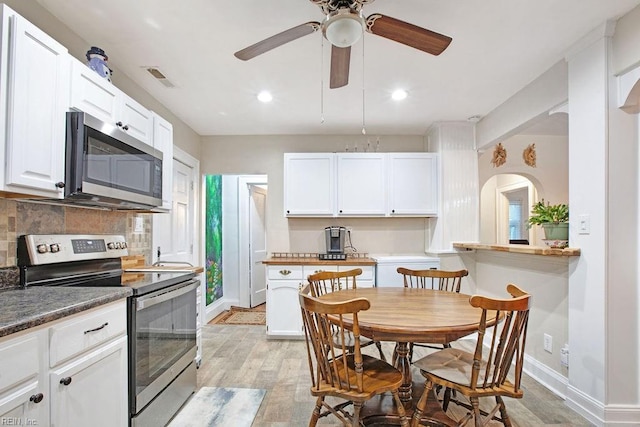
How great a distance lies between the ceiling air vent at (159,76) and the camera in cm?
272

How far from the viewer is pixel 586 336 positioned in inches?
88.0

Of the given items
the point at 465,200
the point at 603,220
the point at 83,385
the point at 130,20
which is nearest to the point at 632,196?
the point at 603,220

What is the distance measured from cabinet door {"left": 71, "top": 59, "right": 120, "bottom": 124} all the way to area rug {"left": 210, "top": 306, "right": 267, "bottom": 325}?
3.21 meters

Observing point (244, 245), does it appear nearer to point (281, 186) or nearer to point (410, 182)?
point (281, 186)

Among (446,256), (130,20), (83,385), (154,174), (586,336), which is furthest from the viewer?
(446,256)

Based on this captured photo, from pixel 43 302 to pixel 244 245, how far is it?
412cm

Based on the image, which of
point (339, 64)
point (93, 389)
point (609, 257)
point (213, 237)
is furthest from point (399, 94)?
point (213, 237)

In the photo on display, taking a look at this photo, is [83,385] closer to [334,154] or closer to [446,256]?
Answer: [334,154]

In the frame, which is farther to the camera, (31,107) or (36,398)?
(31,107)

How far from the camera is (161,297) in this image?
2055mm

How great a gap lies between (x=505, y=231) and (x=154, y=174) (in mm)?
5093

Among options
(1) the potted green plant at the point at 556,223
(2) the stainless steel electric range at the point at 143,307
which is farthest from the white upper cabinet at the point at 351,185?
(2) the stainless steel electric range at the point at 143,307

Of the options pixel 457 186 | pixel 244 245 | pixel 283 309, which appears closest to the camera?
pixel 283 309

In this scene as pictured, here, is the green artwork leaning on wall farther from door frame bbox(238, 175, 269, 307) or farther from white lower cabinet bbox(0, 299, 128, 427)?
white lower cabinet bbox(0, 299, 128, 427)
